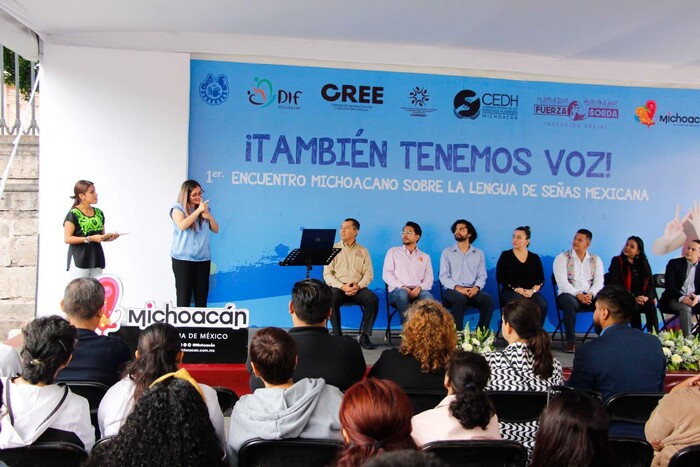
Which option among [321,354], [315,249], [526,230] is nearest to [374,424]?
[321,354]

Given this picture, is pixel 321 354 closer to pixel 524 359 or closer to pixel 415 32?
pixel 524 359

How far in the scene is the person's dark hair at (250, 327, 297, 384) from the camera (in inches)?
95.5

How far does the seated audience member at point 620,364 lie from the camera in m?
3.17

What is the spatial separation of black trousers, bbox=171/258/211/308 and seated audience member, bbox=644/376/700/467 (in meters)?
4.08

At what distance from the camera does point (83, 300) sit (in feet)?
10.3

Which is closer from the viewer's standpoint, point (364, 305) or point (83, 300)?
point (83, 300)

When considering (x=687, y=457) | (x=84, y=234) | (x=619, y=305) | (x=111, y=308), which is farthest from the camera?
(x=84, y=234)

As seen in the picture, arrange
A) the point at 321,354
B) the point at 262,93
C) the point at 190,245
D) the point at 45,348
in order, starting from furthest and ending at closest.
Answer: the point at 262,93 → the point at 190,245 → the point at 321,354 → the point at 45,348

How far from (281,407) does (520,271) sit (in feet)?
15.0

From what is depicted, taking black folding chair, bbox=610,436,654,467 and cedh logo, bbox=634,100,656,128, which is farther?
cedh logo, bbox=634,100,656,128

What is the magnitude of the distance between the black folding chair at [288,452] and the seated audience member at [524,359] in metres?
1.13

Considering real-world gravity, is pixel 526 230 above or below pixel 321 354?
above

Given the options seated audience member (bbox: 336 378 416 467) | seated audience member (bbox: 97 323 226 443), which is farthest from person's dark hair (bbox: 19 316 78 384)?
seated audience member (bbox: 336 378 416 467)

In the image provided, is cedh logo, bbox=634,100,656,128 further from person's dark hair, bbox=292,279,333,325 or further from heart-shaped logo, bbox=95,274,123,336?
heart-shaped logo, bbox=95,274,123,336
